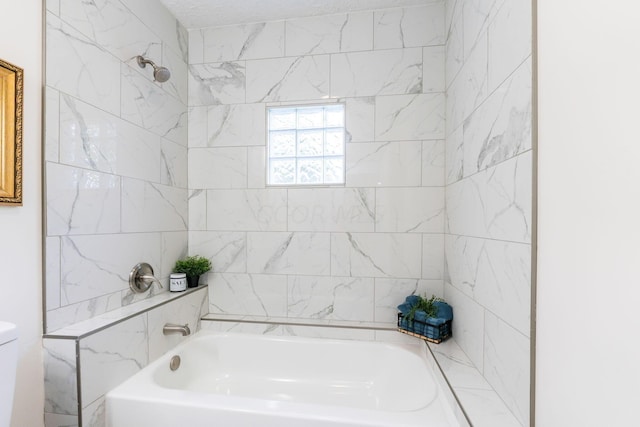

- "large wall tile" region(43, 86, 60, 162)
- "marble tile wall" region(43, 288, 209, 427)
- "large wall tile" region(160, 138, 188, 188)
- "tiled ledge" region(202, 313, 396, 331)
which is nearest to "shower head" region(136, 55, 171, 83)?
"large wall tile" region(160, 138, 188, 188)

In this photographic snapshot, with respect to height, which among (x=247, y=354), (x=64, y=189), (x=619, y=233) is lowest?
(x=247, y=354)

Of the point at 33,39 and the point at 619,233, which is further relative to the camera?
the point at 33,39

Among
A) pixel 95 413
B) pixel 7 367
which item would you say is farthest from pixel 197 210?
pixel 7 367

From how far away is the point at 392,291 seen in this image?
2012mm

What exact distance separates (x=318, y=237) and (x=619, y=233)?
1.60 metres

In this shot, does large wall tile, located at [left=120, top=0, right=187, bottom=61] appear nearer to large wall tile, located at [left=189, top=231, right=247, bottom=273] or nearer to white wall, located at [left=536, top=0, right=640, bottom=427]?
large wall tile, located at [left=189, top=231, right=247, bottom=273]

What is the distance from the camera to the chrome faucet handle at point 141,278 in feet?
5.52


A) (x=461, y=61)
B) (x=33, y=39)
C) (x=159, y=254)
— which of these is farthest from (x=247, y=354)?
(x=461, y=61)

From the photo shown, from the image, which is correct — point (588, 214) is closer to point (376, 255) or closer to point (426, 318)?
point (426, 318)

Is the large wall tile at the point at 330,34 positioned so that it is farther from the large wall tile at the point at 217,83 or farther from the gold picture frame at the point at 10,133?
the gold picture frame at the point at 10,133

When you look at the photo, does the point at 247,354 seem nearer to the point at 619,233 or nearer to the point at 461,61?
the point at 619,233

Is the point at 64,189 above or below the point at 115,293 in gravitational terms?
above

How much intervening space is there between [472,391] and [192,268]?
5.59ft

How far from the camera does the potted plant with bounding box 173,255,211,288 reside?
205 centimetres
